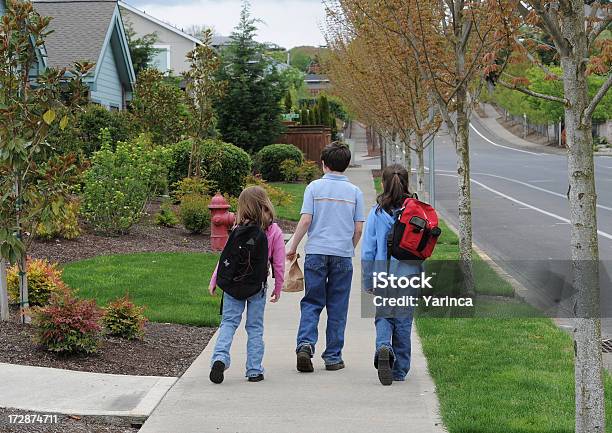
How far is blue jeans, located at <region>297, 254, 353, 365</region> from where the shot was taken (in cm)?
757

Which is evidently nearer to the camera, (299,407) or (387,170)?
(299,407)

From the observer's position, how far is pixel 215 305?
10477 mm

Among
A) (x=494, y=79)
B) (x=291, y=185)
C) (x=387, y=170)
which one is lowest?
(x=291, y=185)

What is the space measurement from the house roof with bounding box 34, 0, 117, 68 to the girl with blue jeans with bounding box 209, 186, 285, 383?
60.7 feet

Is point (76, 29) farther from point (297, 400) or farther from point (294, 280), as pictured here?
point (297, 400)

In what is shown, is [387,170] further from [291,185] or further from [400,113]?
[291,185]

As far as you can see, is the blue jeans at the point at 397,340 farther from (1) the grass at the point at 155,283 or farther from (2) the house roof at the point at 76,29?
(2) the house roof at the point at 76,29

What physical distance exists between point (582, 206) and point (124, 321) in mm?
4702

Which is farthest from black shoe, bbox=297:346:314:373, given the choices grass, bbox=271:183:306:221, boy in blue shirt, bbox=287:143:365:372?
grass, bbox=271:183:306:221

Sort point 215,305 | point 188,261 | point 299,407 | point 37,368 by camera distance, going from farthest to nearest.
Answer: point 188,261 < point 215,305 < point 37,368 < point 299,407

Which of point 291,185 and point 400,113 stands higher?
point 400,113

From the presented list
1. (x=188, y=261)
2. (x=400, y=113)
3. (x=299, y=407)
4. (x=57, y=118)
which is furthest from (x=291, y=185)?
(x=299, y=407)

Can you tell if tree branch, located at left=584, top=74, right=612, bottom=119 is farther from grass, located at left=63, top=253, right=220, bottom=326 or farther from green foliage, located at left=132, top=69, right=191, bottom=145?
green foliage, located at left=132, top=69, right=191, bottom=145

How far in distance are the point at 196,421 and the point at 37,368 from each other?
180 cm
